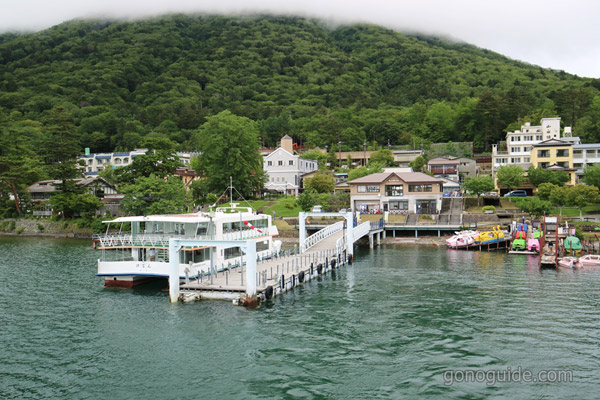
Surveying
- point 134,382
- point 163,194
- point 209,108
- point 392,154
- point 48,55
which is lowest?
point 134,382

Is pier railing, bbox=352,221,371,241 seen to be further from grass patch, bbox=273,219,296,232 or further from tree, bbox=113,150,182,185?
tree, bbox=113,150,182,185

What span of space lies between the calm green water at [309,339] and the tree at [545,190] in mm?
29348

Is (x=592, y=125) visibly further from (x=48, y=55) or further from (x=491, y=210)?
(x=48, y=55)

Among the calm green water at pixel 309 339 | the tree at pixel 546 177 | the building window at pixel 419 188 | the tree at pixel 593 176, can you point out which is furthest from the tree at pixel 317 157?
the calm green water at pixel 309 339

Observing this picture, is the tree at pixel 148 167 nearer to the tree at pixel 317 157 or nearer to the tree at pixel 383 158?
the tree at pixel 317 157

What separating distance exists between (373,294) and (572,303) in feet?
34.9

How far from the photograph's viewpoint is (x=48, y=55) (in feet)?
643

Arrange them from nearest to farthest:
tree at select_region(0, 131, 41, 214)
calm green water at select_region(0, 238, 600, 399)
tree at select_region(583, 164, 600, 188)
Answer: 1. calm green water at select_region(0, 238, 600, 399)
2. tree at select_region(583, 164, 600, 188)
3. tree at select_region(0, 131, 41, 214)

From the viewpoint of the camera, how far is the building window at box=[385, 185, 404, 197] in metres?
65.8

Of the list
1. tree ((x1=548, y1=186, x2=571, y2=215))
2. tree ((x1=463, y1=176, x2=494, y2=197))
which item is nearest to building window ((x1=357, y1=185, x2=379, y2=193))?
tree ((x1=463, y1=176, x2=494, y2=197))

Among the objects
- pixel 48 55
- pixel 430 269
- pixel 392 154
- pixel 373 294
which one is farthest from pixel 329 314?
pixel 48 55

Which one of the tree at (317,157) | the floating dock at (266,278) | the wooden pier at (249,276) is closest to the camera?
the wooden pier at (249,276)

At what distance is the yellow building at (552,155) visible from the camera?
240ft

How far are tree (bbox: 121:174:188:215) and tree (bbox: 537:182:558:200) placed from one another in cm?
4552
